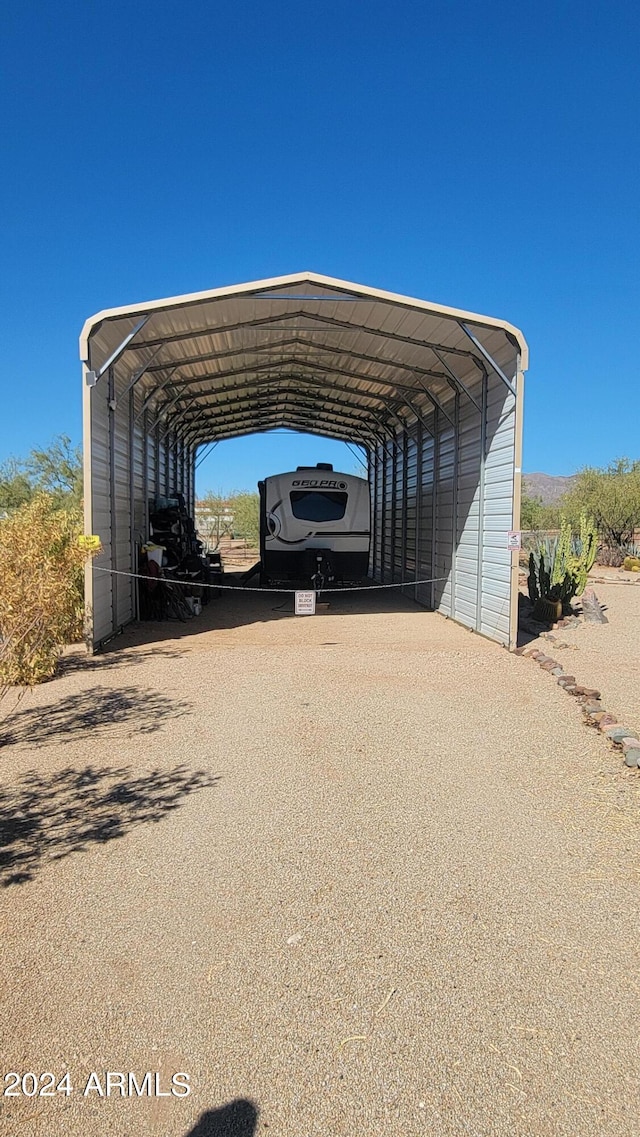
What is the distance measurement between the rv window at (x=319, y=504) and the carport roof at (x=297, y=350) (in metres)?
2.37

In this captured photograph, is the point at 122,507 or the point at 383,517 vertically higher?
the point at 383,517

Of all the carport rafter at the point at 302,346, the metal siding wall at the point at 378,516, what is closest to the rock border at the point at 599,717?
the carport rafter at the point at 302,346

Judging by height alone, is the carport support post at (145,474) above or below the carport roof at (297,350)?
below

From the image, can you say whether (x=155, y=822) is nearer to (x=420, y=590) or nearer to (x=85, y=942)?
(x=85, y=942)

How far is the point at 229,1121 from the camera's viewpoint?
7.04ft

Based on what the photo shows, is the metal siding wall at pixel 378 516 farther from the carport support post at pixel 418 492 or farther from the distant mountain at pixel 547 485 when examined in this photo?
the distant mountain at pixel 547 485

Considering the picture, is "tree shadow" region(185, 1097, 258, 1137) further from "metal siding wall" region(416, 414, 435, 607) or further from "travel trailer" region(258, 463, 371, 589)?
"travel trailer" region(258, 463, 371, 589)

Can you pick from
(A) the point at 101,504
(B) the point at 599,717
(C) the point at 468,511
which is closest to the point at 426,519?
(C) the point at 468,511

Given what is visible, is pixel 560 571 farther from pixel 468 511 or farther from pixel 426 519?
pixel 426 519

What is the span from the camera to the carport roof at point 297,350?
31.8 ft

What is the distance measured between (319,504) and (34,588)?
34.2 ft

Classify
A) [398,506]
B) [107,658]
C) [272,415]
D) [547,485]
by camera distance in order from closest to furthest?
[107,658] < [398,506] < [272,415] < [547,485]

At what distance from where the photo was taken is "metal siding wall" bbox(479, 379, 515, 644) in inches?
399

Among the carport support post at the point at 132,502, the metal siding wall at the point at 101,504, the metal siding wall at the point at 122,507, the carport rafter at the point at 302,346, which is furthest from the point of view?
the carport rafter at the point at 302,346
